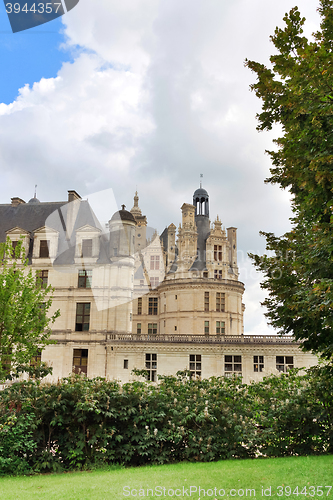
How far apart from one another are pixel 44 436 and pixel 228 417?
414cm

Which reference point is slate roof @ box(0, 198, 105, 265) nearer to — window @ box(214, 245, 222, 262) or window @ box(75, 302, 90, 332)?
window @ box(75, 302, 90, 332)

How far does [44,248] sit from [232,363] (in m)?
16.5

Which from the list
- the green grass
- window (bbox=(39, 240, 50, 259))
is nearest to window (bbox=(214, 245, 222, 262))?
window (bbox=(39, 240, 50, 259))

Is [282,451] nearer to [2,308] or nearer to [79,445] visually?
[79,445]

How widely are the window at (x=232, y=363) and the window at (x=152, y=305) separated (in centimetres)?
1577

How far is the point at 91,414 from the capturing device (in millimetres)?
8961

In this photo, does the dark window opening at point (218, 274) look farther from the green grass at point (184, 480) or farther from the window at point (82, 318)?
the green grass at point (184, 480)

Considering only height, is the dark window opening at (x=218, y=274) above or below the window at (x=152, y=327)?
above

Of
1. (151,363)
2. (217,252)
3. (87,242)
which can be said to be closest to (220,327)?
(217,252)

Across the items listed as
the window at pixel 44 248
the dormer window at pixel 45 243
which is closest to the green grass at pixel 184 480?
the dormer window at pixel 45 243

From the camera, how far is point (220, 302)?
39.3 meters

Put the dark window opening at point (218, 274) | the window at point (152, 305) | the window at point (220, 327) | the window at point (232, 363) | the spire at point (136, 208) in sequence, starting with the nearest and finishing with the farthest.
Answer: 1. the window at point (232, 363)
2. the window at point (220, 327)
3. the dark window opening at point (218, 274)
4. the window at point (152, 305)
5. the spire at point (136, 208)

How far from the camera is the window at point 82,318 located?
29.7 meters

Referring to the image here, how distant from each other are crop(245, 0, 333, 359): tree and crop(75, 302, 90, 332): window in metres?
21.1
